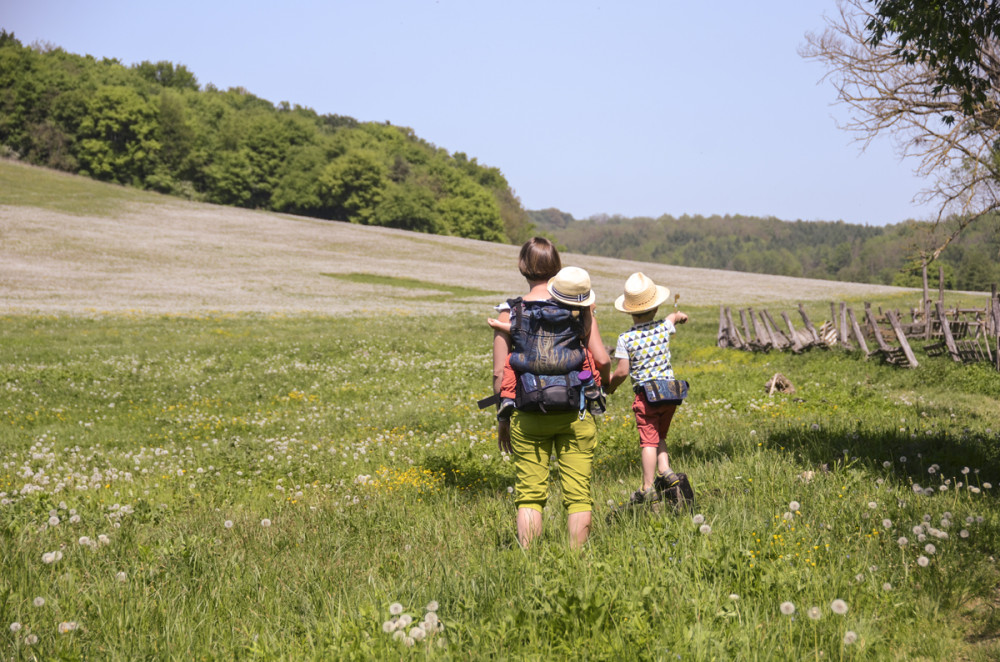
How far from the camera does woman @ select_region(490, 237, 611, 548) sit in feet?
15.0

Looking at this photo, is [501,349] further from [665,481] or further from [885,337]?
[885,337]

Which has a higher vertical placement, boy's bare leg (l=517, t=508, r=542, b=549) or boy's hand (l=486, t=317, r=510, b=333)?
boy's hand (l=486, t=317, r=510, b=333)

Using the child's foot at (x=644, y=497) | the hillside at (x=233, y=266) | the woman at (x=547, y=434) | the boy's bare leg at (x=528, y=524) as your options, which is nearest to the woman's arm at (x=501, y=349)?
the woman at (x=547, y=434)

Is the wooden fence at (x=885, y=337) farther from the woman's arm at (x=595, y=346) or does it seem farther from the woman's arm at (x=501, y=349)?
the woman's arm at (x=501, y=349)

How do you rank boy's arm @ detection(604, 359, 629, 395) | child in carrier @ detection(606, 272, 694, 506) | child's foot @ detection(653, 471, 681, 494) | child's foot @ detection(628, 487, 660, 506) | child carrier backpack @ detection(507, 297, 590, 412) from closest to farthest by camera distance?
child carrier backpack @ detection(507, 297, 590, 412)
boy's arm @ detection(604, 359, 629, 395)
child's foot @ detection(628, 487, 660, 506)
child's foot @ detection(653, 471, 681, 494)
child in carrier @ detection(606, 272, 694, 506)

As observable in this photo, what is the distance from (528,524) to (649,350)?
217 cm

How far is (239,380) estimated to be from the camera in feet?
54.4

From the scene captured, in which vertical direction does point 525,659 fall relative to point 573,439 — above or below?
below

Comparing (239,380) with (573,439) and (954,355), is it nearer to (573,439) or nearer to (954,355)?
(573,439)

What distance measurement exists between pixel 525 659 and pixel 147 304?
3936 cm

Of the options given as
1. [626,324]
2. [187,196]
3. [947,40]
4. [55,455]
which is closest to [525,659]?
[947,40]

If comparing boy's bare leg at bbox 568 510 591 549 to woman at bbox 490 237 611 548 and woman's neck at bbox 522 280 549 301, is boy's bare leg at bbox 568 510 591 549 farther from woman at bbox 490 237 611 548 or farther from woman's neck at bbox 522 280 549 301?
woman's neck at bbox 522 280 549 301

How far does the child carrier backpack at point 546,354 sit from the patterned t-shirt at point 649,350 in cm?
152

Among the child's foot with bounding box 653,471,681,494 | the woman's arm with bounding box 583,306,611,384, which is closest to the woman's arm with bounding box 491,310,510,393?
the woman's arm with bounding box 583,306,611,384
